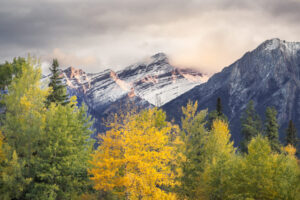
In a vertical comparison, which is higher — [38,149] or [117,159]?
[38,149]

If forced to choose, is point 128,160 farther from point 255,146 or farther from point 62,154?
point 255,146

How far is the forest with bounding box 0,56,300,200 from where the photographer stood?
25188 mm

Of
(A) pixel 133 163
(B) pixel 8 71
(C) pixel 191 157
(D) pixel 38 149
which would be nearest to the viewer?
(A) pixel 133 163

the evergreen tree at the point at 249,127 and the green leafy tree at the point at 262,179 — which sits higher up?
the evergreen tree at the point at 249,127

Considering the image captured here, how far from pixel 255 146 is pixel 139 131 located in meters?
10.7

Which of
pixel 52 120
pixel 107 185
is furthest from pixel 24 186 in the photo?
pixel 107 185

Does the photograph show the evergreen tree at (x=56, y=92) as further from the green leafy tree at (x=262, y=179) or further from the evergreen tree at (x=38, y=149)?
the green leafy tree at (x=262, y=179)

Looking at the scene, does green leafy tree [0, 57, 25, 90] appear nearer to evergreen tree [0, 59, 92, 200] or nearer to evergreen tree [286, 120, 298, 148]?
evergreen tree [0, 59, 92, 200]

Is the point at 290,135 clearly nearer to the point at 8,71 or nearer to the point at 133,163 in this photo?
the point at 133,163

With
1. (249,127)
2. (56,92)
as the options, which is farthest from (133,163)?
(249,127)

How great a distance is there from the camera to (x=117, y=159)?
991 inches

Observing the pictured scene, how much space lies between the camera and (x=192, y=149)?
3831 cm

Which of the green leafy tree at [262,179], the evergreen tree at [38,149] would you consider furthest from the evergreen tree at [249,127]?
the evergreen tree at [38,149]

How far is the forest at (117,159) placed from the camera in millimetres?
25188
